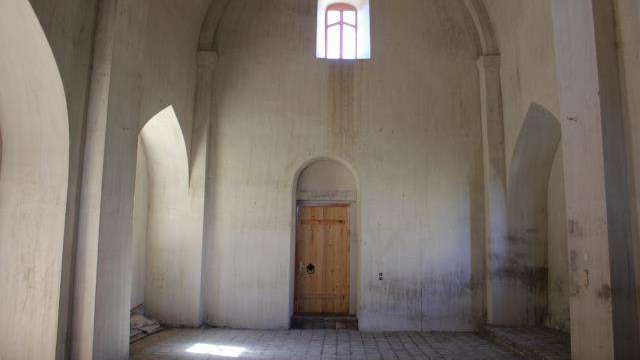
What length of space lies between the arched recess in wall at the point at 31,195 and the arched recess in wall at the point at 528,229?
24.5 feet

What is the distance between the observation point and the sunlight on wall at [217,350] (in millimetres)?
7520

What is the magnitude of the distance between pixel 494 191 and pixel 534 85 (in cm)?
217

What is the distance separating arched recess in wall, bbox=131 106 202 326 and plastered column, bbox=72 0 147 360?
9.44 ft

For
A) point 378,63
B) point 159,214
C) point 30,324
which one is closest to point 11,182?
point 30,324

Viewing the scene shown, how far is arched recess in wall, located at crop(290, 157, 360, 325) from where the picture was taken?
33.3ft

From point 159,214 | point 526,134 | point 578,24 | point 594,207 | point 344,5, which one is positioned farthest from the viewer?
point 344,5

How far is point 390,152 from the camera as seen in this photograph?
9.94 m

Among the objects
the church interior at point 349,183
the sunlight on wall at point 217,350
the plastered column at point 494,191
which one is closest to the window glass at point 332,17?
the church interior at point 349,183

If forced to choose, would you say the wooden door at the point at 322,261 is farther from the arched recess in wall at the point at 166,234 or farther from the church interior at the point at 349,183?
the arched recess in wall at the point at 166,234

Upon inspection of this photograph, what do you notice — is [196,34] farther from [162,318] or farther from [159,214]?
[162,318]

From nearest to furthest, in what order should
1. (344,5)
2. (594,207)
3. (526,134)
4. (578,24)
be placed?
(594,207)
(578,24)
(526,134)
(344,5)

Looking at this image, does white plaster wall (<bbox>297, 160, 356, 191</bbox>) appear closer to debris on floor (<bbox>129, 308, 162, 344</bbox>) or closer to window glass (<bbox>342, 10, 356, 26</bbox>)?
window glass (<bbox>342, 10, 356, 26</bbox>)

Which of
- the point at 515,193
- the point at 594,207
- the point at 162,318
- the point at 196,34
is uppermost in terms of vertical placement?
the point at 196,34

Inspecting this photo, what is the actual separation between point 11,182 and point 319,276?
6044mm
